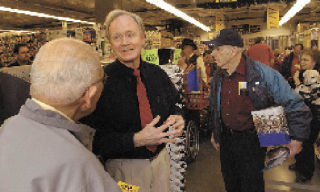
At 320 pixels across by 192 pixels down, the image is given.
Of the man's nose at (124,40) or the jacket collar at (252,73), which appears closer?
the man's nose at (124,40)

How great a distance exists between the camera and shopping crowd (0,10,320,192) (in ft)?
2.56

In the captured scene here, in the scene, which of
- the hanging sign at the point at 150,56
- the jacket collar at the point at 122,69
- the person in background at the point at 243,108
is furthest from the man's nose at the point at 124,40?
the person in background at the point at 243,108

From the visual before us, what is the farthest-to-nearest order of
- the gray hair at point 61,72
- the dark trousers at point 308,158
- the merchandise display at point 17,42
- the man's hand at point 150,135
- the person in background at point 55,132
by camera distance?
the merchandise display at point 17,42 → the dark trousers at point 308,158 → the man's hand at point 150,135 → the gray hair at point 61,72 → the person in background at point 55,132

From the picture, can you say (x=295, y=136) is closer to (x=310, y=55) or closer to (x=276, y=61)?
A: (x=310, y=55)

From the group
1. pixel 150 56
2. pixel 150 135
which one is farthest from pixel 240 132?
pixel 150 135

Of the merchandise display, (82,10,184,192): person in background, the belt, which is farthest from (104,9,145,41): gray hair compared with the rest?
the merchandise display

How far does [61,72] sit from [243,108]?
1.93 m

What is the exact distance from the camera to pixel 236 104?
2514 mm

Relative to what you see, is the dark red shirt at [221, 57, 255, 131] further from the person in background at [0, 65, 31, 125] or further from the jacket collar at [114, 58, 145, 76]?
the person in background at [0, 65, 31, 125]

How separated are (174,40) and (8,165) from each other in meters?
15.4

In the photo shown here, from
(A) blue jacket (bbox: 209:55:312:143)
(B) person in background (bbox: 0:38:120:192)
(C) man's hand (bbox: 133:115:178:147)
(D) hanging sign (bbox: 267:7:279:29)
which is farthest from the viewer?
(D) hanging sign (bbox: 267:7:279:29)

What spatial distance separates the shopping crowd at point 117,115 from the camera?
78 cm

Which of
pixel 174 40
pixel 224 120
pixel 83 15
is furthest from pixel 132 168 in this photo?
pixel 83 15

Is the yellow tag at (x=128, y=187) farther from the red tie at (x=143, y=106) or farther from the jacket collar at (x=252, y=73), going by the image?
the jacket collar at (x=252, y=73)
